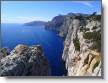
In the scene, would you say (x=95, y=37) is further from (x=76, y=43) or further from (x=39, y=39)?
(x=39, y=39)

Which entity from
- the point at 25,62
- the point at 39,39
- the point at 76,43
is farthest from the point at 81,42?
the point at 25,62

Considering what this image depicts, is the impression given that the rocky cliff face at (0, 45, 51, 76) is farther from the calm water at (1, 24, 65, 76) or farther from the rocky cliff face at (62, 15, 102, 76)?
the rocky cliff face at (62, 15, 102, 76)

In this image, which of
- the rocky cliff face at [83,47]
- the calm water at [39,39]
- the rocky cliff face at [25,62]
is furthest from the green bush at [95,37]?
the rocky cliff face at [25,62]

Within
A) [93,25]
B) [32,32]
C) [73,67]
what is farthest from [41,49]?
[93,25]

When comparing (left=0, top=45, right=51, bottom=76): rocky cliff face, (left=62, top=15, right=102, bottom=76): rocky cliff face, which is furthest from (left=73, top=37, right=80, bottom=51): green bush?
(left=0, top=45, right=51, bottom=76): rocky cliff face

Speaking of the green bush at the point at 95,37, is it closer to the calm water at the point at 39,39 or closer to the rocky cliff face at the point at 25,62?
the calm water at the point at 39,39

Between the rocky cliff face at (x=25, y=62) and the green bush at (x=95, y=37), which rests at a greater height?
the green bush at (x=95, y=37)
